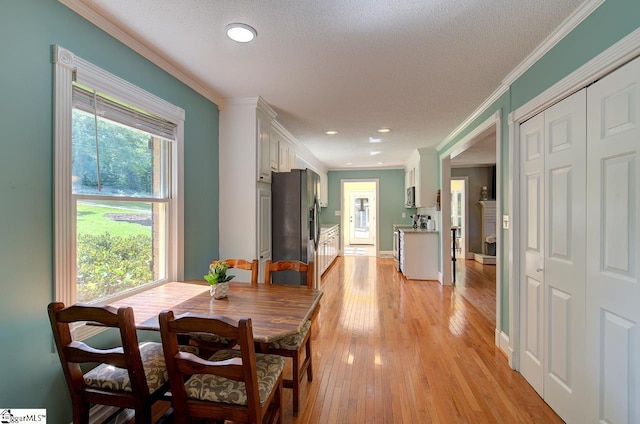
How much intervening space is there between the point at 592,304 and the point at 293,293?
1771mm

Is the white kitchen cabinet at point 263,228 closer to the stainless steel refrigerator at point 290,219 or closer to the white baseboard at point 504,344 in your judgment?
the stainless steel refrigerator at point 290,219

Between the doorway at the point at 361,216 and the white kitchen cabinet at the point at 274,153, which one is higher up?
the white kitchen cabinet at the point at 274,153

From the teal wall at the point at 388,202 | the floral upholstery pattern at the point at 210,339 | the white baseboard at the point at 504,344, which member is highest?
the teal wall at the point at 388,202

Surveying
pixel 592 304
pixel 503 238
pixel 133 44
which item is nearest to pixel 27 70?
pixel 133 44

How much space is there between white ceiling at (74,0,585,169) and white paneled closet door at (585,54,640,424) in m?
0.64

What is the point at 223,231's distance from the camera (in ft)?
9.80

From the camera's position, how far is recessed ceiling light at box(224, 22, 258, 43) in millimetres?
1721

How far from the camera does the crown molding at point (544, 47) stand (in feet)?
5.14

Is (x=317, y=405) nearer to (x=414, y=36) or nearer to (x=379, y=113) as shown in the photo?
(x=414, y=36)

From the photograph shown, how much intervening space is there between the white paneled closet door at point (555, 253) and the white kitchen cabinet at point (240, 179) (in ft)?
7.94

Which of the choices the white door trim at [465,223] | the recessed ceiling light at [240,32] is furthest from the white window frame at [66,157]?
the white door trim at [465,223]

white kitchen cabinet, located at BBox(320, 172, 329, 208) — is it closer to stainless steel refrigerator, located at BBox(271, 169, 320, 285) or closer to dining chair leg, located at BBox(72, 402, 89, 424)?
stainless steel refrigerator, located at BBox(271, 169, 320, 285)

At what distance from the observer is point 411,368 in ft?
7.78

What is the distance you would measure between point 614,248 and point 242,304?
2.07 m
